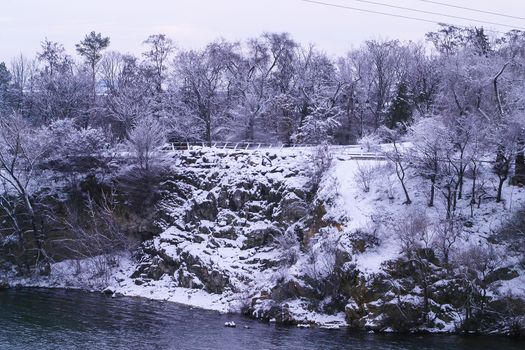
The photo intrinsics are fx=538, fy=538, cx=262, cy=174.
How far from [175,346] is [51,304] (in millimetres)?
12005

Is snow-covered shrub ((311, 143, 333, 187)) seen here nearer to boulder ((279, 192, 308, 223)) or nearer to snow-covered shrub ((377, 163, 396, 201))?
boulder ((279, 192, 308, 223))

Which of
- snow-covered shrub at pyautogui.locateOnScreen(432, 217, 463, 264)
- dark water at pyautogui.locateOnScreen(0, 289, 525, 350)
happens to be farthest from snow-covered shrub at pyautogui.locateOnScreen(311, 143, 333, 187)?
dark water at pyautogui.locateOnScreen(0, 289, 525, 350)

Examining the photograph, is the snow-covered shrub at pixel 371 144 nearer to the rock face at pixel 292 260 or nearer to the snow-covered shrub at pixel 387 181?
the snow-covered shrub at pixel 387 181

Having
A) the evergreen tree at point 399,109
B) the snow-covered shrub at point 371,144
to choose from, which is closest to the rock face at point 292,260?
the snow-covered shrub at point 371,144

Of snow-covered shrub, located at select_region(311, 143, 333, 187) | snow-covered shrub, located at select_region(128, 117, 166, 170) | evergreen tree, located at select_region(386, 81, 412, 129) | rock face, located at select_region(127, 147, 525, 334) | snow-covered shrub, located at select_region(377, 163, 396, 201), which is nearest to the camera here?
rock face, located at select_region(127, 147, 525, 334)

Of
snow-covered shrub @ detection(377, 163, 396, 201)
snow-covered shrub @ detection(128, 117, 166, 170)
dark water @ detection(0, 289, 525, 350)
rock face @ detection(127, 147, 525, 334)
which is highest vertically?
snow-covered shrub @ detection(128, 117, 166, 170)

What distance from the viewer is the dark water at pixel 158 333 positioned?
2628cm

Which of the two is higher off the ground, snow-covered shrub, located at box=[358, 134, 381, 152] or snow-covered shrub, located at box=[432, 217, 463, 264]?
snow-covered shrub, located at box=[358, 134, 381, 152]

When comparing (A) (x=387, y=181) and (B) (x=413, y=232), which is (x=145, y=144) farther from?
(B) (x=413, y=232)

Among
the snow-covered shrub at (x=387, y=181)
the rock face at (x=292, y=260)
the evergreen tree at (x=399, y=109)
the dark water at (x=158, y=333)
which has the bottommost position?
the dark water at (x=158, y=333)

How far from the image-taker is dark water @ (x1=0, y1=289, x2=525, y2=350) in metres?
26.3

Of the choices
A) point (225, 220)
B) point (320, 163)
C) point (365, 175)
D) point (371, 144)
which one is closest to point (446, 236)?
point (365, 175)

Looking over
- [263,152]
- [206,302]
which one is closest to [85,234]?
[206,302]

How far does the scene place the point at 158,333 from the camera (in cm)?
2839
